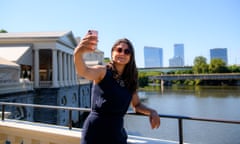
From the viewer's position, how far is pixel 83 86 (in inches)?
1318

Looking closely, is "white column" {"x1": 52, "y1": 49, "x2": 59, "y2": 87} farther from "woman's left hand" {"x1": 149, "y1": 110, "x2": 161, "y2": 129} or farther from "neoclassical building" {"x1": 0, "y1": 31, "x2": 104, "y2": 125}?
"woman's left hand" {"x1": 149, "y1": 110, "x2": 161, "y2": 129}

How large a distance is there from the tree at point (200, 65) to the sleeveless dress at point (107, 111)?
250 ft

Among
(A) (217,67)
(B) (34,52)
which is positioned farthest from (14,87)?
(A) (217,67)

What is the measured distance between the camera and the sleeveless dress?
1653 millimetres

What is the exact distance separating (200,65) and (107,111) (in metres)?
77.5

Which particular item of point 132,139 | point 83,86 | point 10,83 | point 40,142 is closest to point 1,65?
point 10,83

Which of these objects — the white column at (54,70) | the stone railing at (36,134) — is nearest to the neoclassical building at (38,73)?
the white column at (54,70)

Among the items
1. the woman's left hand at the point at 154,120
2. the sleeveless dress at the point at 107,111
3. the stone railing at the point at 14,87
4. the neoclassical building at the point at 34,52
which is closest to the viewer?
the sleeveless dress at the point at 107,111

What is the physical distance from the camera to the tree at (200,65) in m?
73.0

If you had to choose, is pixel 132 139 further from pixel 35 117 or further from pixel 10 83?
pixel 35 117

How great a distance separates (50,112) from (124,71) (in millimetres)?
20196

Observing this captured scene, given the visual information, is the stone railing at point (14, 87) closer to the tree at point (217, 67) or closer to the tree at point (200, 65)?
the tree at point (217, 67)

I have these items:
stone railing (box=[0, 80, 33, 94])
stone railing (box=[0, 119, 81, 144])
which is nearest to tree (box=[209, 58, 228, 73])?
stone railing (box=[0, 80, 33, 94])

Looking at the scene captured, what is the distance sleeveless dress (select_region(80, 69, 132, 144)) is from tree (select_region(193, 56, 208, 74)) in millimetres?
76275
